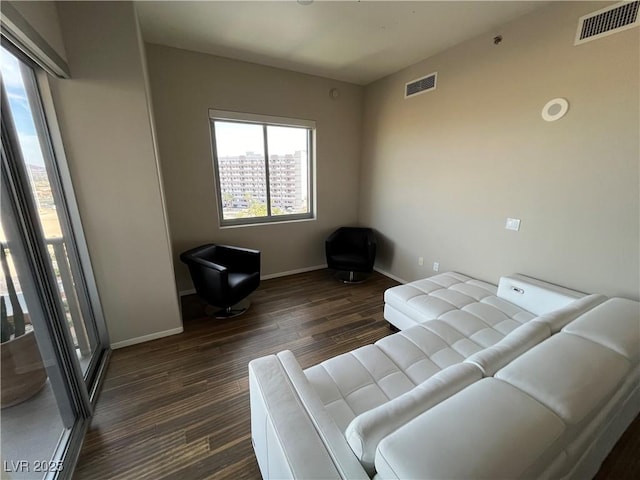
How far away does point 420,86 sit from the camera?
300cm

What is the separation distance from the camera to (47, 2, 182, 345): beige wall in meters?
1.77

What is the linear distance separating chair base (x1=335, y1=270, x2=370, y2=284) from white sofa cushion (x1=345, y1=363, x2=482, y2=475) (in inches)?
96.2

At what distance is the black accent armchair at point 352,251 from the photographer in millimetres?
3439

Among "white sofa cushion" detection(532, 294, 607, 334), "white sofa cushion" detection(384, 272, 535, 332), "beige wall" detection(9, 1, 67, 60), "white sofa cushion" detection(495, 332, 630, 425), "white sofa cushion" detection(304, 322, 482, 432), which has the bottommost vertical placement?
"white sofa cushion" detection(304, 322, 482, 432)

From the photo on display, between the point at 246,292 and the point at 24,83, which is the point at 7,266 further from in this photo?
the point at 246,292

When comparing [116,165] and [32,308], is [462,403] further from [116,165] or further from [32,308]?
[116,165]

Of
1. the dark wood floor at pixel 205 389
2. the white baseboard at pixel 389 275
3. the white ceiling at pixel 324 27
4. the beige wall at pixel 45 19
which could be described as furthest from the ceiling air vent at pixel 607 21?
the beige wall at pixel 45 19

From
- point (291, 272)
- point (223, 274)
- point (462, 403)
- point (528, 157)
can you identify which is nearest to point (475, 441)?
point (462, 403)

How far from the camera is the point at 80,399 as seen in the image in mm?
1559

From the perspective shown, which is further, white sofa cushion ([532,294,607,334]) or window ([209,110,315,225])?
window ([209,110,315,225])

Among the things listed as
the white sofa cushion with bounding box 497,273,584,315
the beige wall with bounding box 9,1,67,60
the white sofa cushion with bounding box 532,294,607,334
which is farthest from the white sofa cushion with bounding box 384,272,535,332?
the beige wall with bounding box 9,1,67,60

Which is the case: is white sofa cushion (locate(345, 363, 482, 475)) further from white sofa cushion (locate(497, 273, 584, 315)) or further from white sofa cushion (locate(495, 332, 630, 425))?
white sofa cushion (locate(497, 273, 584, 315))

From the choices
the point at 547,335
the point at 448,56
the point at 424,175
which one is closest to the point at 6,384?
the point at 547,335

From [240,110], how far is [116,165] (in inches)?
64.2
